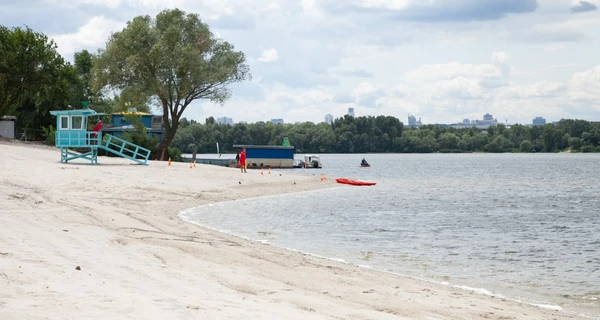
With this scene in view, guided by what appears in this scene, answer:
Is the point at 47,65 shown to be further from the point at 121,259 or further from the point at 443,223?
the point at 121,259

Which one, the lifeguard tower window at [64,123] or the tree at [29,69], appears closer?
the lifeguard tower window at [64,123]

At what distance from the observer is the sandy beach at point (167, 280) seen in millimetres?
8977

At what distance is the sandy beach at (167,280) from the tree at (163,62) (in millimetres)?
42348

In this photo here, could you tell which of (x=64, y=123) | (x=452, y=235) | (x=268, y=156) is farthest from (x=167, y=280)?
(x=268, y=156)

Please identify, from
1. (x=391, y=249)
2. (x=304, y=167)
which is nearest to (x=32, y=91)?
(x=304, y=167)

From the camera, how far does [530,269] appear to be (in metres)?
19.0

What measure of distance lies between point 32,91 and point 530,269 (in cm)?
5634

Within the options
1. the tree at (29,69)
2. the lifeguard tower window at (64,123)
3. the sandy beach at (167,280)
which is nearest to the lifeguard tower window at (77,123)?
the lifeguard tower window at (64,123)

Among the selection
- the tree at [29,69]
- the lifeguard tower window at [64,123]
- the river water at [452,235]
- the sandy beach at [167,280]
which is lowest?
the river water at [452,235]

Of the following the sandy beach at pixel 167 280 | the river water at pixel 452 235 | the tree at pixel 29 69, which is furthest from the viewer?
the tree at pixel 29 69

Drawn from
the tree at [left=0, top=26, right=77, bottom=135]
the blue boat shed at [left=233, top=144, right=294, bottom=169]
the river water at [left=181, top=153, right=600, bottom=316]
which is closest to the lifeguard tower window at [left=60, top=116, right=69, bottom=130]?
the river water at [left=181, top=153, right=600, bottom=316]

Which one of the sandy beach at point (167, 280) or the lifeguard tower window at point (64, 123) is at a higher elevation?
the lifeguard tower window at point (64, 123)

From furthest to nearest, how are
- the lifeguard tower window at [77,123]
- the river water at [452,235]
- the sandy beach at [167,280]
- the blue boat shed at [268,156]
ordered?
the blue boat shed at [268,156]
the lifeguard tower window at [77,123]
the river water at [452,235]
the sandy beach at [167,280]

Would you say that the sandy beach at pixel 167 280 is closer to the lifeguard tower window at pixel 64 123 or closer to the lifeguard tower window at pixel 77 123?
the lifeguard tower window at pixel 77 123
